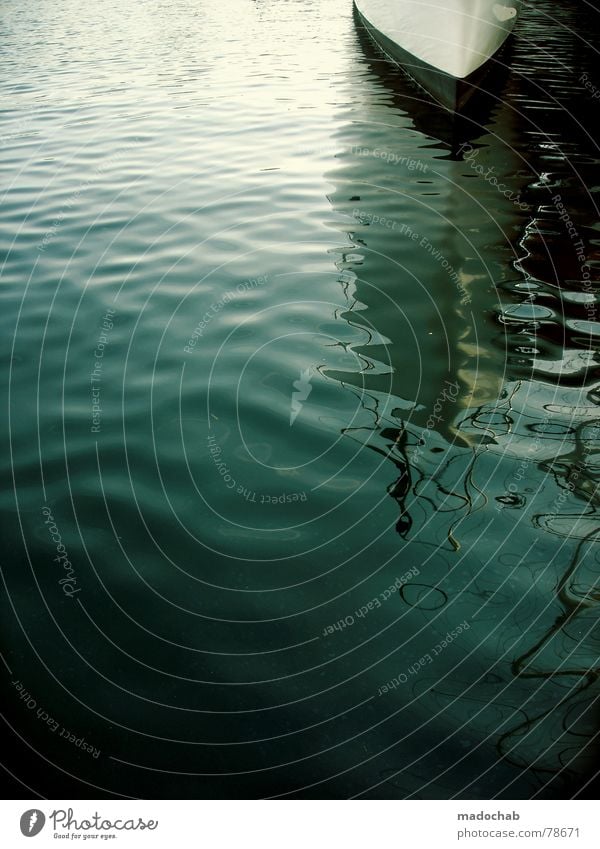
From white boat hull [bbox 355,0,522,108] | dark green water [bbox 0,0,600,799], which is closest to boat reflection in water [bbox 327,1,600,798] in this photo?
dark green water [bbox 0,0,600,799]

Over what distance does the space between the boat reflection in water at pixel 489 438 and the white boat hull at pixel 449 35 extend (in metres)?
3.90

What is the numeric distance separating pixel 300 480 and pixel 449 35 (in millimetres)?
11223

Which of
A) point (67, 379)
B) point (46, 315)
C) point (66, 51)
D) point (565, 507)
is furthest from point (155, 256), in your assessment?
point (66, 51)

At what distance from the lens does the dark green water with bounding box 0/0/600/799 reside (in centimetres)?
286

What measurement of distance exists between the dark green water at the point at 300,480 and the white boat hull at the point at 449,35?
3.42 m

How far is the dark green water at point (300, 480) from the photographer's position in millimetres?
2857

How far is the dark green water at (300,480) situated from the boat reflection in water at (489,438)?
0.02 metres

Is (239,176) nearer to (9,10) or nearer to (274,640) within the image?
(274,640)

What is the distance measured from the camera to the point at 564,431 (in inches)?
184

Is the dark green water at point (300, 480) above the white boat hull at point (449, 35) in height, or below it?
below

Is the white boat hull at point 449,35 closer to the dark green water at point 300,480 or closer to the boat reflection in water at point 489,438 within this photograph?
the dark green water at point 300,480

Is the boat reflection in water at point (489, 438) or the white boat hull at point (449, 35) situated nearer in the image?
the boat reflection in water at point (489, 438)

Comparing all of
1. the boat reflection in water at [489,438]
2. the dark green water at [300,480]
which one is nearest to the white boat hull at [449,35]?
the dark green water at [300,480]

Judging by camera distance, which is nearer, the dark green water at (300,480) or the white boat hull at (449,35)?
the dark green water at (300,480)
